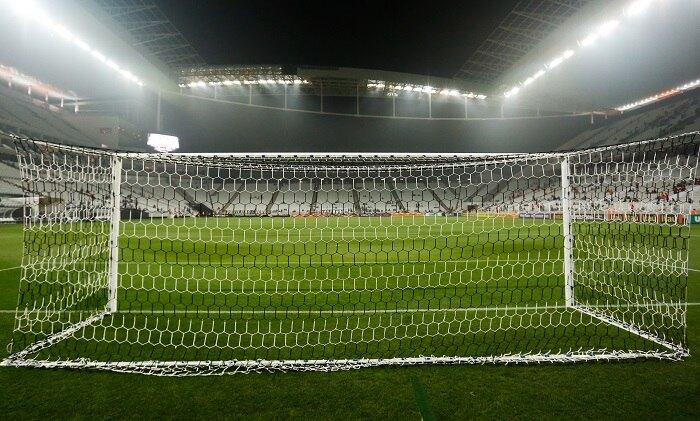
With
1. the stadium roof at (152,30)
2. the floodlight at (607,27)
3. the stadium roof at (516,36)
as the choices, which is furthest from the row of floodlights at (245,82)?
the floodlight at (607,27)

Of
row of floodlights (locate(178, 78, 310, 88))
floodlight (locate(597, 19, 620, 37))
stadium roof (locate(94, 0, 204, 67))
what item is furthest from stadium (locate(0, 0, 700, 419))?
row of floodlights (locate(178, 78, 310, 88))

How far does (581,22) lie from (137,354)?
19187 millimetres

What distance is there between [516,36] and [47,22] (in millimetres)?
20270

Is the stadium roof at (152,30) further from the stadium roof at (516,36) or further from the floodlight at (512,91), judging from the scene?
the floodlight at (512,91)

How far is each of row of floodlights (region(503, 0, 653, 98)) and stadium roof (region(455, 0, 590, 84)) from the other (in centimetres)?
134

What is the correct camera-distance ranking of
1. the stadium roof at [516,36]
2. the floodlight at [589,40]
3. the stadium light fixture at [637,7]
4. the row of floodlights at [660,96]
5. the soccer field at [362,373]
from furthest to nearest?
the row of floodlights at [660,96]
the floodlight at [589,40]
the stadium roof at [516,36]
the stadium light fixture at [637,7]
the soccer field at [362,373]

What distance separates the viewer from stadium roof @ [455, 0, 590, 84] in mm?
15398

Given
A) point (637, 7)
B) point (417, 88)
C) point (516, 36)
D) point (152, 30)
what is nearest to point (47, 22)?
point (152, 30)

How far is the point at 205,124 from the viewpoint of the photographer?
25.7 metres

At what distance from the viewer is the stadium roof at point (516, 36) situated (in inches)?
606

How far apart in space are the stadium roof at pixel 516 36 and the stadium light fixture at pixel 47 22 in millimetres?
18481

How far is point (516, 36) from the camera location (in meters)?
17.9

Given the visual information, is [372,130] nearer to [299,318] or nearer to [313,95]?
[313,95]

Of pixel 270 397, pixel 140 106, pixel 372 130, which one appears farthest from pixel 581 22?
pixel 140 106
